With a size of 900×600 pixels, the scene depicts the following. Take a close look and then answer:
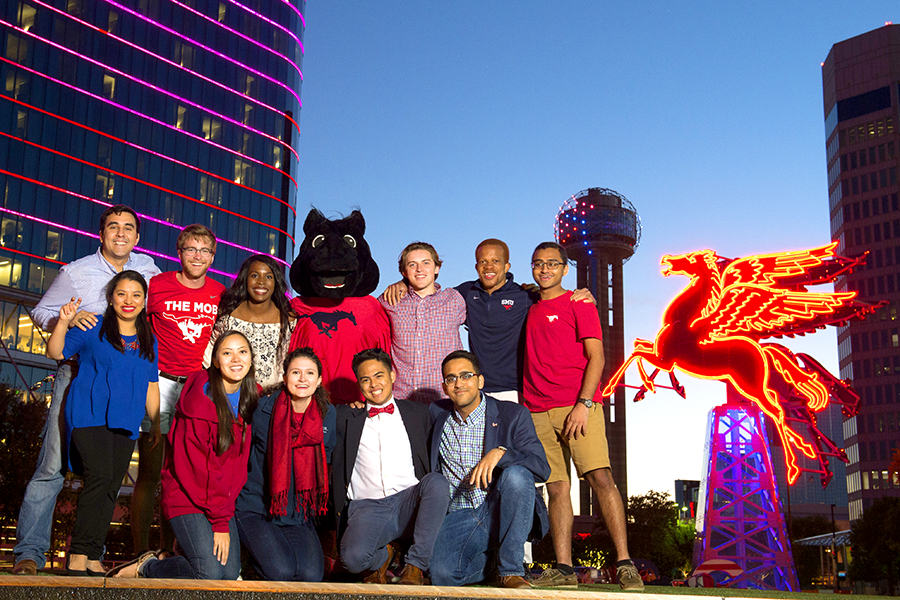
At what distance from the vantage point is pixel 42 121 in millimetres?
48969

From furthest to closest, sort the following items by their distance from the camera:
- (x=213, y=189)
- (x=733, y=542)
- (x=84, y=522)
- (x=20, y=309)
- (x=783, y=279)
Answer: (x=213, y=189) < (x=20, y=309) < (x=733, y=542) < (x=783, y=279) < (x=84, y=522)

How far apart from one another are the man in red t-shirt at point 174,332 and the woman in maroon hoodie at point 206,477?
0.66 meters

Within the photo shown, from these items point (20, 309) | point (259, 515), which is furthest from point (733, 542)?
point (20, 309)

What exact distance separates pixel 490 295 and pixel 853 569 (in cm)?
6313

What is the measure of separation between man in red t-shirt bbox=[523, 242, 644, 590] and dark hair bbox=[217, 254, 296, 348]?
5.96 feet

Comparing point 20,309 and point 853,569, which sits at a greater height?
point 20,309

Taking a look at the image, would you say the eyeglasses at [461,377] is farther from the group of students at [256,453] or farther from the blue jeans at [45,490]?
the blue jeans at [45,490]

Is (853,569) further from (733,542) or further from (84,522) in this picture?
(84,522)

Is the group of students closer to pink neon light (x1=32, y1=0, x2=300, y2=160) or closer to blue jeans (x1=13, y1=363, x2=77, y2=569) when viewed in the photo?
blue jeans (x1=13, y1=363, x2=77, y2=569)

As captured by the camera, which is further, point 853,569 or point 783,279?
point 853,569

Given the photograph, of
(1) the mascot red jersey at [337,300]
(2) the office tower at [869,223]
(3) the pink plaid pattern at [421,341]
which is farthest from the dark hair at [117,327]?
(2) the office tower at [869,223]

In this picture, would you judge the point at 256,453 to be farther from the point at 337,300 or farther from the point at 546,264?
the point at 546,264

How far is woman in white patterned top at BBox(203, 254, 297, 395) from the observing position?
19.3 ft

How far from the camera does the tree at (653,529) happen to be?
58.4 meters
